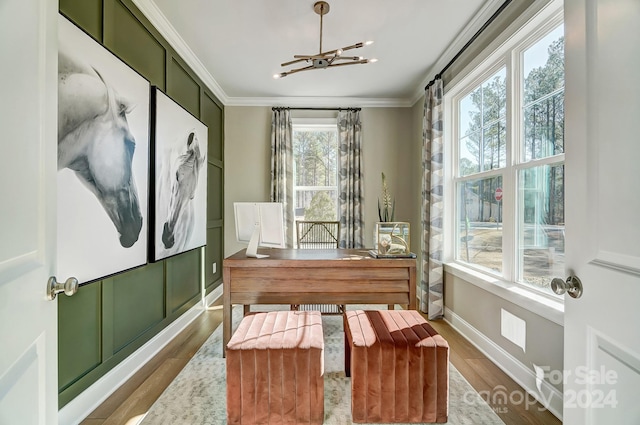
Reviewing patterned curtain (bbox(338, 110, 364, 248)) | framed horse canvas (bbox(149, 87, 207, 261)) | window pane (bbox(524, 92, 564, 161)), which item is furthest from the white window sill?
framed horse canvas (bbox(149, 87, 207, 261))

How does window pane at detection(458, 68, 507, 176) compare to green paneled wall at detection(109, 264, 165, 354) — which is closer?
green paneled wall at detection(109, 264, 165, 354)

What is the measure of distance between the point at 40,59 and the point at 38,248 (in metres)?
0.46

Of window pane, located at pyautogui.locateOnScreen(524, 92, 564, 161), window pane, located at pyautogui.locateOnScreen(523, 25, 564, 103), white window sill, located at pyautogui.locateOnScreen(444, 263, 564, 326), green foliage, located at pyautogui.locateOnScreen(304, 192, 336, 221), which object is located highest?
window pane, located at pyautogui.locateOnScreen(523, 25, 564, 103)

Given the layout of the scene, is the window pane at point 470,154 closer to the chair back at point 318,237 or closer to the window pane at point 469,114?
the window pane at point 469,114

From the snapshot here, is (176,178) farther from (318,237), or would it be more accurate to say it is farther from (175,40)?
(318,237)

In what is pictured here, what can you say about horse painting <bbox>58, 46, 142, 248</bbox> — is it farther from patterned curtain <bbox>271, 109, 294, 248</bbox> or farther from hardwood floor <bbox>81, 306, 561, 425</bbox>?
patterned curtain <bbox>271, 109, 294, 248</bbox>

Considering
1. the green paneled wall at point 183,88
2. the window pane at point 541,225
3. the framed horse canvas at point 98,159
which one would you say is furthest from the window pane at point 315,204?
the window pane at point 541,225

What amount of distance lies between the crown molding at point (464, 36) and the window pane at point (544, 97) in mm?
447

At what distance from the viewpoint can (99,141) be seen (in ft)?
5.53

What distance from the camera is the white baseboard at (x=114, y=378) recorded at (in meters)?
1.58

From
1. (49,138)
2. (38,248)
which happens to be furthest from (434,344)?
(49,138)

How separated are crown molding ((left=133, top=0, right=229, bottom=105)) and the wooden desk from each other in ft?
6.38

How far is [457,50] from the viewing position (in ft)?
8.97

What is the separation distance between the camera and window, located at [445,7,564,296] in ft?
5.96
